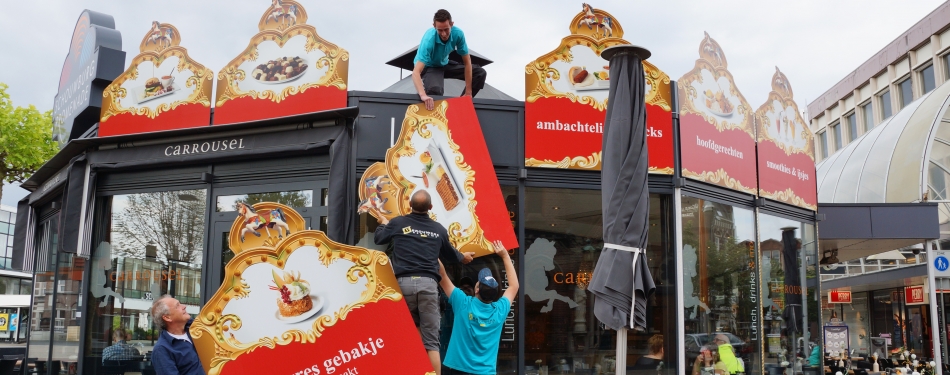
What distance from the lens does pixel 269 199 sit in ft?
26.7

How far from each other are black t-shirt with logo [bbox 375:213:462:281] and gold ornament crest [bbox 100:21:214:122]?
133 inches

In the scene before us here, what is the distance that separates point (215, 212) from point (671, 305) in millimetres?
5183

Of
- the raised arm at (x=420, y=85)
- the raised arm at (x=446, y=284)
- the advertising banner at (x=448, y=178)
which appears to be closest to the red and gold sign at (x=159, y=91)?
the advertising banner at (x=448, y=178)

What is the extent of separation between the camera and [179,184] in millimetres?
8570

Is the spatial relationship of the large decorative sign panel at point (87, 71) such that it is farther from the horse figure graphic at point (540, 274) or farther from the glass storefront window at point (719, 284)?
the glass storefront window at point (719, 284)

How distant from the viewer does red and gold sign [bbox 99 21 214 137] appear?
332 inches

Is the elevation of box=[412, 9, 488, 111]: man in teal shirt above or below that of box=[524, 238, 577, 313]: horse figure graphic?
above

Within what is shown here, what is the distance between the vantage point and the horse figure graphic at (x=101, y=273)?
8.89m

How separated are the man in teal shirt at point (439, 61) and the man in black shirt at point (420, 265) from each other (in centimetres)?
183

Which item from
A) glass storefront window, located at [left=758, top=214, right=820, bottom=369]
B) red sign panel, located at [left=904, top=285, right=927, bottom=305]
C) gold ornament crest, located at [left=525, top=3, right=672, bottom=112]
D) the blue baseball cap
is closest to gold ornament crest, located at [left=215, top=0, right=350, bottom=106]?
gold ornament crest, located at [left=525, top=3, right=672, bottom=112]

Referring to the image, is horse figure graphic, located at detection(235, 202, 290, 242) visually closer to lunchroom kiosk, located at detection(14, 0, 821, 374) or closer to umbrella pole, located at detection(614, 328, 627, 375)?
lunchroom kiosk, located at detection(14, 0, 821, 374)

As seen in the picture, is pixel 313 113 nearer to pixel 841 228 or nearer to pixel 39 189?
pixel 39 189

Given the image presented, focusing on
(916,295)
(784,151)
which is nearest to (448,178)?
(784,151)

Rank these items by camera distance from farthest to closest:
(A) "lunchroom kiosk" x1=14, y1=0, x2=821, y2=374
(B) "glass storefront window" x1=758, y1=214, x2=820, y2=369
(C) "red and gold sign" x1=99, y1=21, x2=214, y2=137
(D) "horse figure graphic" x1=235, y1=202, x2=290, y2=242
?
(B) "glass storefront window" x1=758, y1=214, x2=820, y2=369, (C) "red and gold sign" x1=99, y1=21, x2=214, y2=137, (A) "lunchroom kiosk" x1=14, y1=0, x2=821, y2=374, (D) "horse figure graphic" x1=235, y1=202, x2=290, y2=242
